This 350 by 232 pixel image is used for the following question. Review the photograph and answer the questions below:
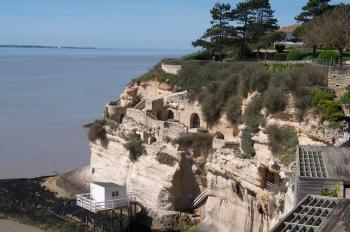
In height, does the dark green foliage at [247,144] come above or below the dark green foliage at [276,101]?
below

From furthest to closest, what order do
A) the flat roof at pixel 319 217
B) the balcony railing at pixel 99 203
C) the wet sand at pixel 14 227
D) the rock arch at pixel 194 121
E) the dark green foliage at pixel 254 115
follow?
the rock arch at pixel 194 121 → the wet sand at pixel 14 227 → the dark green foliage at pixel 254 115 → the balcony railing at pixel 99 203 → the flat roof at pixel 319 217

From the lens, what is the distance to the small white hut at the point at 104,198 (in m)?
23.1

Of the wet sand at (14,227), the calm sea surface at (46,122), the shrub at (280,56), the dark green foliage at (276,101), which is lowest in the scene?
the wet sand at (14,227)

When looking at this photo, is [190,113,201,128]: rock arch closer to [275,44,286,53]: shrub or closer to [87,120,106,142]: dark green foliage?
[87,120,106,142]: dark green foliage

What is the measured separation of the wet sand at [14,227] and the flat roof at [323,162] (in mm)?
13898

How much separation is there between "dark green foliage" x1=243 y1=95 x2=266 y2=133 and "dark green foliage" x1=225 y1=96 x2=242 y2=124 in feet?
5.08

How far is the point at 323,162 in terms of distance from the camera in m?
14.8

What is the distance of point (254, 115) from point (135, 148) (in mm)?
6688

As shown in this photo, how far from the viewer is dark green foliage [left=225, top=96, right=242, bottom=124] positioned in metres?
26.4

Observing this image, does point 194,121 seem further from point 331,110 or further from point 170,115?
point 331,110

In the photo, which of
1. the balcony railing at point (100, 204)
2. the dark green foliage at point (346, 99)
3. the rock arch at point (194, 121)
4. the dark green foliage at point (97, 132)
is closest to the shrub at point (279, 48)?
the rock arch at point (194, 121)

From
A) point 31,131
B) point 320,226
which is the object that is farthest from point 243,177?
point 31,131

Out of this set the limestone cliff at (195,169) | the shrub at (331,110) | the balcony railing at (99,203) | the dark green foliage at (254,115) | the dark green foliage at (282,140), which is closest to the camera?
the dark green foliage at (282,140)

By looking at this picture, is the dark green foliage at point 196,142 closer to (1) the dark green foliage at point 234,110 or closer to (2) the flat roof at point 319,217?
(1) the dark green foliage at point 234,110
